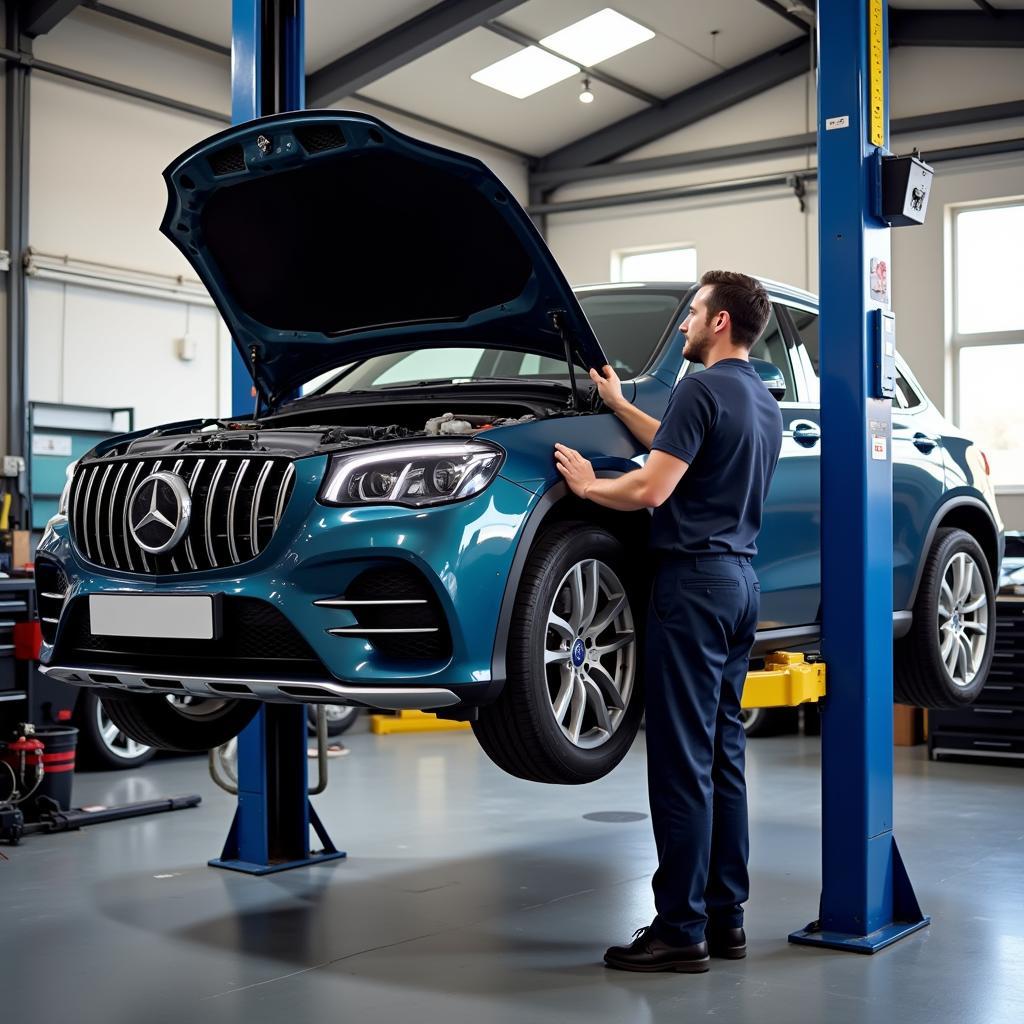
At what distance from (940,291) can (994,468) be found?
1564mm

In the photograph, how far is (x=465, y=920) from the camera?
13.6 ft

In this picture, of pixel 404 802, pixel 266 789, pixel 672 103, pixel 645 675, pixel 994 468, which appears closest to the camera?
pixel 645 675

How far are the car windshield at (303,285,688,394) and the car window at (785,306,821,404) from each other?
2.05 feet

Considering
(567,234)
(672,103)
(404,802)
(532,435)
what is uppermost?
(672,103)

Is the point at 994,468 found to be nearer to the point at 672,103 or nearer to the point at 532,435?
the point at 672,103

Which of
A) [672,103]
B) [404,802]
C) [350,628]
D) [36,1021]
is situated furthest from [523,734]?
[672,103]

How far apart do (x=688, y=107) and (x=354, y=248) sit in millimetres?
9914

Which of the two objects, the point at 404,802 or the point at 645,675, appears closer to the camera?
the point at 645,675

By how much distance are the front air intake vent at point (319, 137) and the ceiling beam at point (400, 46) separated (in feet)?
22.6

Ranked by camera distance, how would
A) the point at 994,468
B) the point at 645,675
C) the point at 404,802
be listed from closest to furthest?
the point at 645,675, the point at 404,802, the point at 994,468

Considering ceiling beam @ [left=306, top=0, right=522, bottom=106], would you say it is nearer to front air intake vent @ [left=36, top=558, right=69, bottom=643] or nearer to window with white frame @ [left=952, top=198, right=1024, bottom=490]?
window with white frame @ [left=952, top=198, right=1024, bottom=490]

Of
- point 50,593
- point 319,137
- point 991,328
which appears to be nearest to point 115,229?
point 50,593

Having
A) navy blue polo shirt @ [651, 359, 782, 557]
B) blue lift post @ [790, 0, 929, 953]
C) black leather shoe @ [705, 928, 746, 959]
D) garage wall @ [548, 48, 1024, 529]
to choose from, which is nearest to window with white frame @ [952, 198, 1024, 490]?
garage wall @ [548, 48, 1024, 529]

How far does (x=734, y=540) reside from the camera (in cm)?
341
